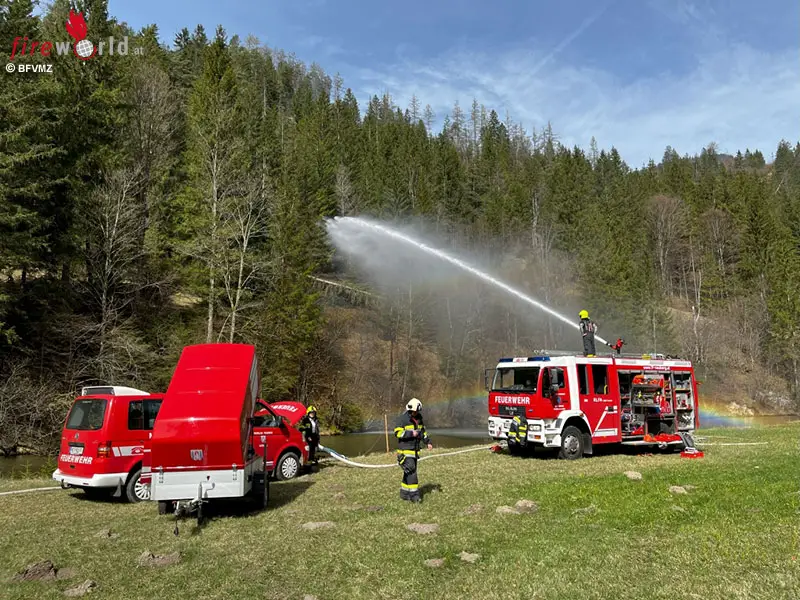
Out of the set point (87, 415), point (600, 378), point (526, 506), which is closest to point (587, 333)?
point (600, 378)

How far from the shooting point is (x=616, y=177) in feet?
291

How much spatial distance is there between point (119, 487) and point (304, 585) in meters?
7.39

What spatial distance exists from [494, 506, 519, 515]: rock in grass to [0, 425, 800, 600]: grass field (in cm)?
12

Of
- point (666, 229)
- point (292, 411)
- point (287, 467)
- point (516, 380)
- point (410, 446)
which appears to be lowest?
point (287, 467)

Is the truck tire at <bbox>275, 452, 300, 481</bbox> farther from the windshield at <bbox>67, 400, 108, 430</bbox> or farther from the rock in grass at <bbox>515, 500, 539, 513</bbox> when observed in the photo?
the rock in grass at <bbox>515, 500, 539, 513</bbox>

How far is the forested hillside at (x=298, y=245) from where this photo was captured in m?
25.7

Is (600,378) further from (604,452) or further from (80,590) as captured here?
(80,590)

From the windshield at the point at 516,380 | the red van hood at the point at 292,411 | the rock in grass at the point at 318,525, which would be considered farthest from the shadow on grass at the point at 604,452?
the rock in grass at the point at 318,525

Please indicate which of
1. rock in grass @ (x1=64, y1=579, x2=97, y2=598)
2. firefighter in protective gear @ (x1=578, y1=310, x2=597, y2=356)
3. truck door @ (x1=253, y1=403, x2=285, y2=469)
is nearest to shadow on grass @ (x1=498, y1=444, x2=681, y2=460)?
firefighter in protective gear @ (x1=578, y1=310, x2=597, y2=356)

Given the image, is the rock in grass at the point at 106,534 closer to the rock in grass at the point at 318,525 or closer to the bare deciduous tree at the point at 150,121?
the rock in grass at the point at 318,525

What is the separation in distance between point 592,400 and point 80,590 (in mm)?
13269

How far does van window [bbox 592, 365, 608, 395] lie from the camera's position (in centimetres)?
1594

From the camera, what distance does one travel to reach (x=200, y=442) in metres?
9.20

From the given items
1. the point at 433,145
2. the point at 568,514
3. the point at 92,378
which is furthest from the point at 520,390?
the point at 433,145
